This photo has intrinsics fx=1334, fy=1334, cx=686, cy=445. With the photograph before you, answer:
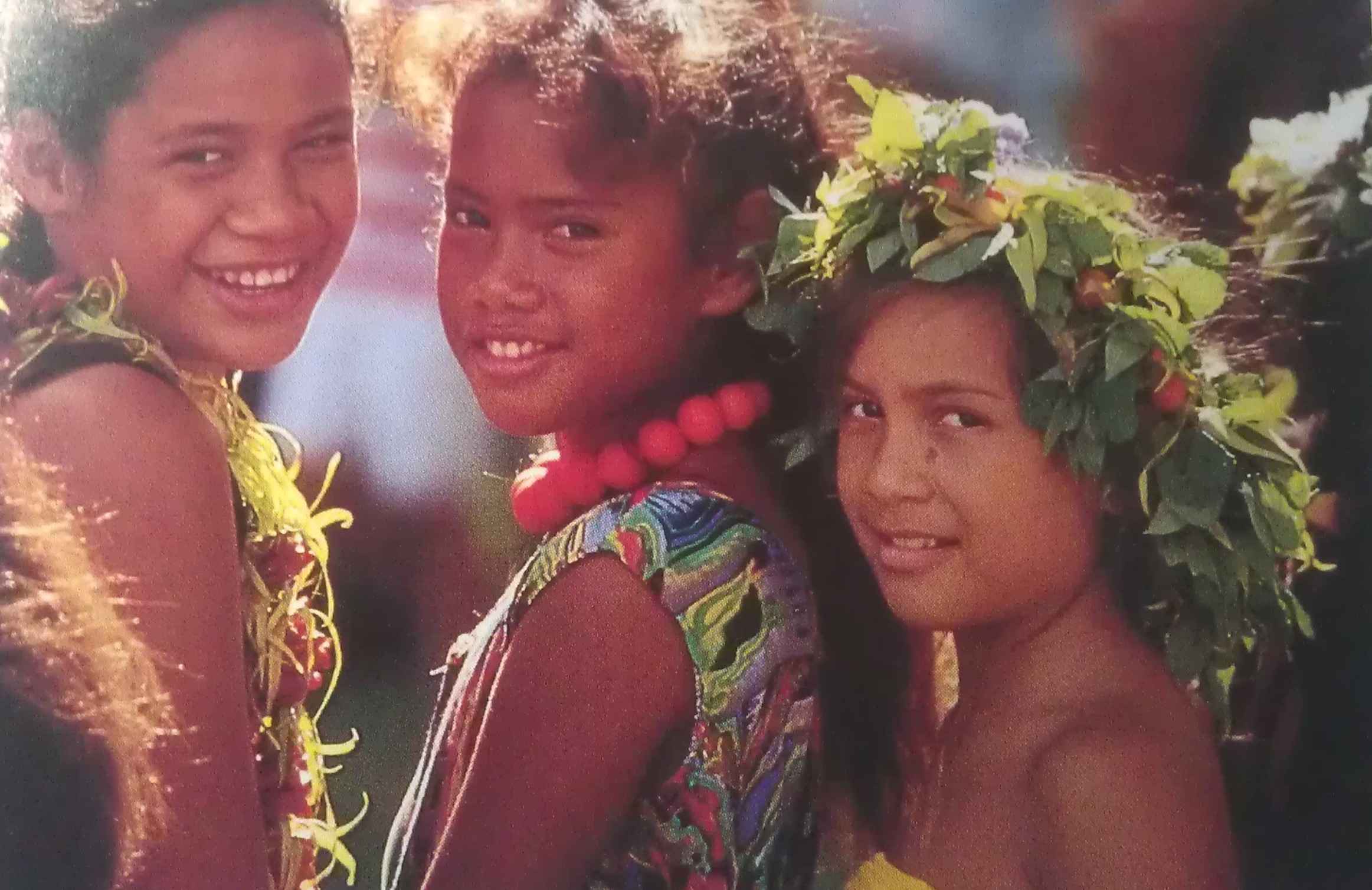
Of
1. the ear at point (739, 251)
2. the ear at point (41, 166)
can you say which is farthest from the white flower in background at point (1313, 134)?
the ear at point (41, 166)

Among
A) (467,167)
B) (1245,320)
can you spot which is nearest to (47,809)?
(467,167)

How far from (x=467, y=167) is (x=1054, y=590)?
0.71 m

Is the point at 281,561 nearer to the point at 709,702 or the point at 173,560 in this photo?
the point at 173,560

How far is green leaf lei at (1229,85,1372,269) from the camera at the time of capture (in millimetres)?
1359

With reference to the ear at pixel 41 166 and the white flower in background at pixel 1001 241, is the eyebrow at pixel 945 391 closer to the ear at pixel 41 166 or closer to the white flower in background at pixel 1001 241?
the white flower in background at pixel 1001 241

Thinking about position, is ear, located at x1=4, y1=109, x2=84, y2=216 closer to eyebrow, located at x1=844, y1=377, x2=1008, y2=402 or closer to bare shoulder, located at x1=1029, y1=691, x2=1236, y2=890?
eyebrow, located at x1=844, y1=377, x2=1008, y2=402

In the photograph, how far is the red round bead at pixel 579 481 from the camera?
135 cm

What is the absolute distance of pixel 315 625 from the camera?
54.8 inches

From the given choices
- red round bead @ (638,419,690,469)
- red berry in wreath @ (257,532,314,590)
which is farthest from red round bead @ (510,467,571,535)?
red berry in wreath @ (257,532,314,590)

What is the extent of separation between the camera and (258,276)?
53.6 inches

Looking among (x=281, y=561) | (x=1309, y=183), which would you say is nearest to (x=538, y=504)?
(x=281, y=561)

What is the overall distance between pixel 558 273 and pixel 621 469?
204mm

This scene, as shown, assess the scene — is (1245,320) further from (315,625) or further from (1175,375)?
(315,625)

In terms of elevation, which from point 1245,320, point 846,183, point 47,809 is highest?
point 846,183
